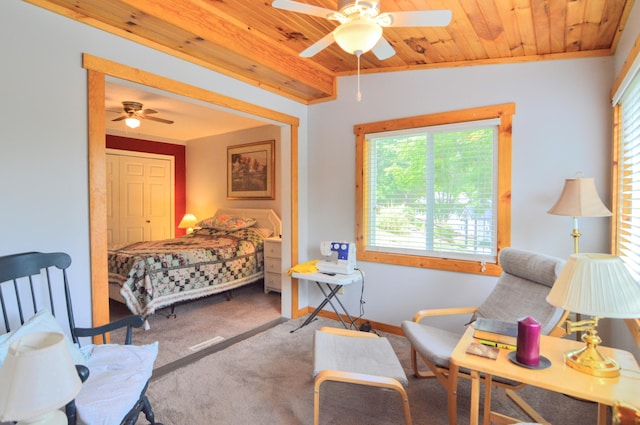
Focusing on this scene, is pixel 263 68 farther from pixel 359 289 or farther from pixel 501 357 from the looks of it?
pixel 501 357

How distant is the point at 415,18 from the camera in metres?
1.68

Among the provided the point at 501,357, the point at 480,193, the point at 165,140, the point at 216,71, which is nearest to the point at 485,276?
the point at 480,193

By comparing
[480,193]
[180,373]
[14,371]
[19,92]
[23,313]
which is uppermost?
[19,92]

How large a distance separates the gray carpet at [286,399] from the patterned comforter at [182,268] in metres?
1.12

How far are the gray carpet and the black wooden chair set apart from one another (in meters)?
0.39

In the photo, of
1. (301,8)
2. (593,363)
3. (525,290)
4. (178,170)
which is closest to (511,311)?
(525,290)

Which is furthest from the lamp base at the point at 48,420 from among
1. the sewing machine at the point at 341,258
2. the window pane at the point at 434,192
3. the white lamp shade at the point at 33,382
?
the window pane at the point at 434,192

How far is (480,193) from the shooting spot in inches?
116

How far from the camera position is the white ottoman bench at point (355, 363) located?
70.6 inches

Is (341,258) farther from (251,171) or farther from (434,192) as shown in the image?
(251,171)

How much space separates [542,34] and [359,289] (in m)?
2.58

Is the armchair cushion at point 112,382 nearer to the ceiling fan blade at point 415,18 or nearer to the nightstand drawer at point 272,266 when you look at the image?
the ceiling fan blade at point 415,18

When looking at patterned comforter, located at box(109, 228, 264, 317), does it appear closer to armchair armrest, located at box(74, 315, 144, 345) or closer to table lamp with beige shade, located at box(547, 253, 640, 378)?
armchair armrest, located at box(74, 315, 144, 345)

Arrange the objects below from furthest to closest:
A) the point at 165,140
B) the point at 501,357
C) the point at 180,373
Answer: the point at 165,140 < the point at 180,373 < the point at 501,357
